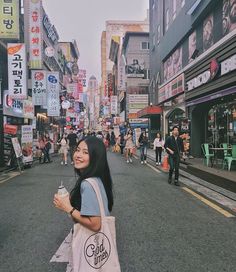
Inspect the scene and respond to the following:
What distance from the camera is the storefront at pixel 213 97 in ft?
48.1

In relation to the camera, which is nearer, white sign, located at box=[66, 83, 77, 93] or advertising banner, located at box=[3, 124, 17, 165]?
advertising banner, located at box=[3, 124, 17, 165]

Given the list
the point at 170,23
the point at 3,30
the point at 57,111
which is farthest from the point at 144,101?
the point at 3,30

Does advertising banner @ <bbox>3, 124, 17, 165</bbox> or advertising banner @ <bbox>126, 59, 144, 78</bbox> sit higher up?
advertising banner @ <bbox>126, 59, 144, 78</bbox>

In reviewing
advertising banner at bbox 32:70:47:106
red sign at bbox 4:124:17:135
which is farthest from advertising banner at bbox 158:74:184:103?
red sign at bbox 4:124:17:135

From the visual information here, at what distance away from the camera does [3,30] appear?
18.0m

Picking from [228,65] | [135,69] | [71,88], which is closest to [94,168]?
[228,65]

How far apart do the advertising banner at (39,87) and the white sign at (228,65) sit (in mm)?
15345

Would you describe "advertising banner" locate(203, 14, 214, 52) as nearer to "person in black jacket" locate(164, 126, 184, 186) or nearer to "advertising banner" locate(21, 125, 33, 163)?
"person in black jacket" locate(164, 126, 184, 186)

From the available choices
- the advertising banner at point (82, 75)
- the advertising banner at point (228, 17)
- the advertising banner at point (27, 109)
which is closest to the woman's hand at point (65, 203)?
the advertising banner at point (228, 17)

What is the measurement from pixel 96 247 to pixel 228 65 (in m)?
13.2

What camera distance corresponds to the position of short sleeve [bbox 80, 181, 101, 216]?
240cm

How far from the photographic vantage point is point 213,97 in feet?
51.4

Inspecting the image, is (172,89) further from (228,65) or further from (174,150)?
(174,150)

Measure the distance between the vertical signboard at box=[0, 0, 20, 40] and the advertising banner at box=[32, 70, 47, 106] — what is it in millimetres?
9136
